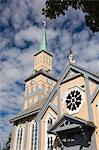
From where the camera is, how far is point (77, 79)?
19.9m

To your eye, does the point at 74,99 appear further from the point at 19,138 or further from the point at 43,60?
the point at 43,60

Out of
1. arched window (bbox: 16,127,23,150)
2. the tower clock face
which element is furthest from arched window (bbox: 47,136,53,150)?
arched window (bbox: 16,127,23,150)

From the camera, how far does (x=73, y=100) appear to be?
1950cm

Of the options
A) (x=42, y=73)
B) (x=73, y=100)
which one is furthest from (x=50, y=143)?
(x=42, y=73)

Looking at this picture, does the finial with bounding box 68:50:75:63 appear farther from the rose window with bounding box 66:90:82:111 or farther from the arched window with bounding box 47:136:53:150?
the arched window with bounding box 47:136:53:150

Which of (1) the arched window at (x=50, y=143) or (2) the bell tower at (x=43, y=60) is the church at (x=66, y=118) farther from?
(2) the bell tower at (x=43, y=60)

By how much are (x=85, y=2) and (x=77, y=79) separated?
1089 centimetres

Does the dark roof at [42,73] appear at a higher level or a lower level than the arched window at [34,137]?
higher

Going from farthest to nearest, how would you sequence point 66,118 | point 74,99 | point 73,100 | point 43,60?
point 43,60 → point 73,100 → point 74,99 → point 66,118

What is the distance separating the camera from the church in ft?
55.9

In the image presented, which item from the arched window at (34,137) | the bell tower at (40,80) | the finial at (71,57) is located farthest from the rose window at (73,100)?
the bell tower at (40,80)

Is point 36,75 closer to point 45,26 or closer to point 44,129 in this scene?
point 45,26

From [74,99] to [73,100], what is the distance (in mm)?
163

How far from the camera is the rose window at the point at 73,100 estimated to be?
1895 cm
